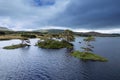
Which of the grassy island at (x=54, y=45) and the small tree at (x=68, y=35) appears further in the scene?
the small tree at (x=68, y=35)

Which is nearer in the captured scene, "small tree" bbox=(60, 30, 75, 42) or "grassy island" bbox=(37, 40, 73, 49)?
"grassy island" bbox=(37, 40, 73, 49)

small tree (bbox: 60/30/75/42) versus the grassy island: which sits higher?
small tree (bbox: 60/30/75/42)

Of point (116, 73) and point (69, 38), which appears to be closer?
point (116, 73)

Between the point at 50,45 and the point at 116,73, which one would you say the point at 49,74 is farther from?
the point at 50,45

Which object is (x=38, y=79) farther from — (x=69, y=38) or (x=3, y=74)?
(x=69, y=38)

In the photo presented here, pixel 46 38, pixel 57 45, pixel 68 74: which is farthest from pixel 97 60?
pixel 46 38

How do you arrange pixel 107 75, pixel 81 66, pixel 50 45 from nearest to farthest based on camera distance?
1. pixel 107 75
2. pixel 81 66
3. pixel 50 45

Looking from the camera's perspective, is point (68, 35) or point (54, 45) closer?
point (54, 45)

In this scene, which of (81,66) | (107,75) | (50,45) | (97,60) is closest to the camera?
(107,75)

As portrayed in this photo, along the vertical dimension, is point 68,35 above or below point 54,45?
above

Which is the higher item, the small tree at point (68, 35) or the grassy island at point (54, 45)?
the small tree at point (68, 35)
